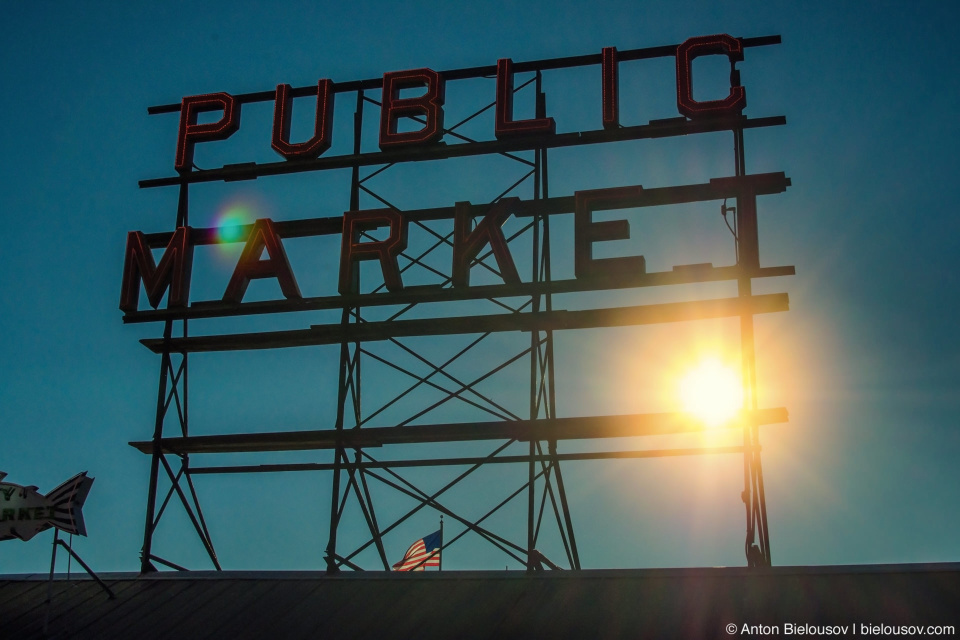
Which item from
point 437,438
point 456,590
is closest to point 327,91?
point 437,438

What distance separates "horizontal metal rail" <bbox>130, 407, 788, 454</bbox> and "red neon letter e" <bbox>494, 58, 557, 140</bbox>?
5069mm

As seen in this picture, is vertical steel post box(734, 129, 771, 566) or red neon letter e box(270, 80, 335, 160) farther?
red neon letter e box(270, 80, 335, 160)

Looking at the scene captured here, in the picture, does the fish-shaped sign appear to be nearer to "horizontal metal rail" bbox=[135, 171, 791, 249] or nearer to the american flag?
"horizontal metal rail" bbox=[135, 171, 791, 249]

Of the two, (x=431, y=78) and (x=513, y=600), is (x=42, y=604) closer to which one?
(x=513, y=600)

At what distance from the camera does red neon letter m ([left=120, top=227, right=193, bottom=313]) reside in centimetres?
2161

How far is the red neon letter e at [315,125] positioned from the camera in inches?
874

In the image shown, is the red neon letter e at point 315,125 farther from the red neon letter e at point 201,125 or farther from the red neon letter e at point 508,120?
the red neon letter e at point 508,120

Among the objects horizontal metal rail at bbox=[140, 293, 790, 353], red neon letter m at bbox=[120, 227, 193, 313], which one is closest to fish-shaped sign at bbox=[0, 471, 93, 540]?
horizontal metal rail at bbox=[140, 293, 790, 353]

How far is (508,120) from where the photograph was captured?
69.9 ft

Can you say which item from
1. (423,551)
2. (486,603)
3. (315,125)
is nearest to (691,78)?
(315,125)

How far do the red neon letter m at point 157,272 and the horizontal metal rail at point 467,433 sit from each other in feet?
8.28

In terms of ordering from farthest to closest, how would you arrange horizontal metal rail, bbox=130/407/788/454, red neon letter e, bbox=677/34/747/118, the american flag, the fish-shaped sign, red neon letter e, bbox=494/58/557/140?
the american flag
red neon letter e, bbox=494/58/557/140
red neon letter e, bbox=677/34/747/118
the fish-shaped sign
horizontal metal rail, bbox=130/407/788/454

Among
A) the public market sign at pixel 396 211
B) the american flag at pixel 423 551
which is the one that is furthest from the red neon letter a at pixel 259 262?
the american flag at pixel 423 551

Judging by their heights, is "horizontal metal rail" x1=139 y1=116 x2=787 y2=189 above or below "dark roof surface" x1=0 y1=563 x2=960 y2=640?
above
